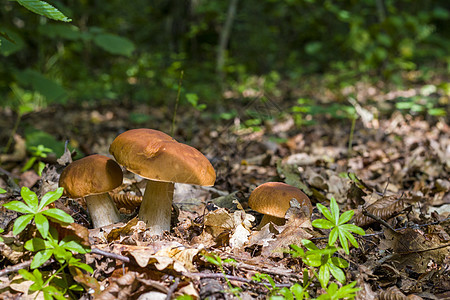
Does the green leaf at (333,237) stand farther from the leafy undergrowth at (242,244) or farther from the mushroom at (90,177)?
the mushroom at (90,177)

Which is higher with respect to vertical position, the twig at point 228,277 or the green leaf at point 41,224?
the green leaf at point 41,224

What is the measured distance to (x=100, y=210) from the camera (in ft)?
7.68

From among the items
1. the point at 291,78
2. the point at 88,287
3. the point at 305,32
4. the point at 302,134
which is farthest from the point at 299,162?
the point at 305,32

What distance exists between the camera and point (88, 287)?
5.73ft

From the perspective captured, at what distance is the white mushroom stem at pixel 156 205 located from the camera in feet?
7.59

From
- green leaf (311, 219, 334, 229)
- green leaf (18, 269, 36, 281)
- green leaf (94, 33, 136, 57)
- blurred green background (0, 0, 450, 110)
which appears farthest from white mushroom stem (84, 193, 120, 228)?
green leaf (94, 33, 136, 57)

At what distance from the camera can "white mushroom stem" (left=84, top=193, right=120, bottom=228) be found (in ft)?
7.60

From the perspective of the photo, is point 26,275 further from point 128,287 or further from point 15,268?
point 128,287

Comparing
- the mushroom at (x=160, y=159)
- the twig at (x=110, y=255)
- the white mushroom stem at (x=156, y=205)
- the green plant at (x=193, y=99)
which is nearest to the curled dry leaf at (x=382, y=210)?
the mushroom at (x=160, y=159)

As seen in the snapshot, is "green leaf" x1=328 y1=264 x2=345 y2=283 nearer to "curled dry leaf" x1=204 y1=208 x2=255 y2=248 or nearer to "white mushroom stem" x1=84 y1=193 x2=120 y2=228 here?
"curled dry leaf" x1=204 y1=208 x2=255 y2=248

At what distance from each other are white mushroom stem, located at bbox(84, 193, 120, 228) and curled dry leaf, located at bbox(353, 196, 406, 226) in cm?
183

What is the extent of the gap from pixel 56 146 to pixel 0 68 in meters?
4.11

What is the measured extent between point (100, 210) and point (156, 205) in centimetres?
41

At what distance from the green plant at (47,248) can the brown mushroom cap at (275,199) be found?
3.65 feet
